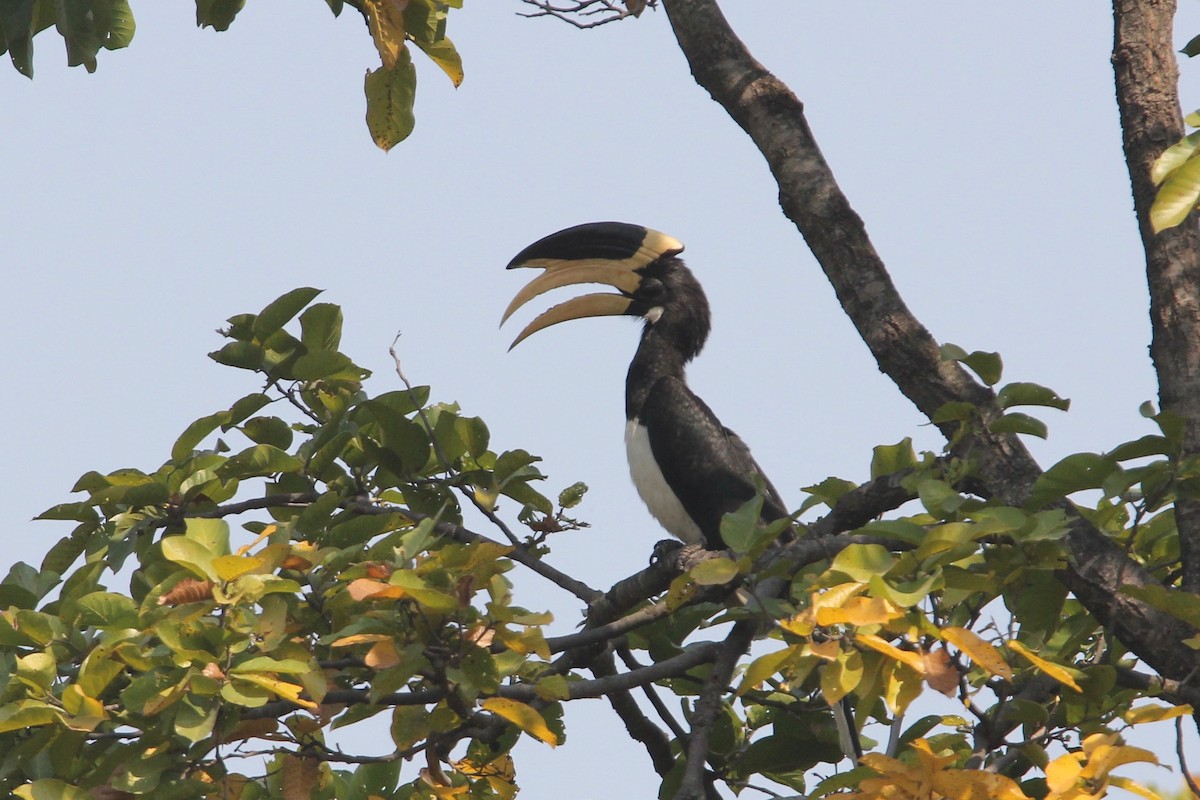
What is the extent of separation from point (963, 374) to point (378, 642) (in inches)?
82.2

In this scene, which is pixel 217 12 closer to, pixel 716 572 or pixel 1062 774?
pixel 716 572

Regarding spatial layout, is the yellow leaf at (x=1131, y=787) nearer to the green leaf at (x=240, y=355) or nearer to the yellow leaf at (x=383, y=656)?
the yellow leaf at (x=383, y=656)

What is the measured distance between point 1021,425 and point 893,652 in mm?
1047

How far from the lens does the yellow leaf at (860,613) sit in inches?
104

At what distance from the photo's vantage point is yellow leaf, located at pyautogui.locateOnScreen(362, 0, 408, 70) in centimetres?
379

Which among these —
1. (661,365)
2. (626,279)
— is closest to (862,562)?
(661,365)

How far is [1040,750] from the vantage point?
3.21 m

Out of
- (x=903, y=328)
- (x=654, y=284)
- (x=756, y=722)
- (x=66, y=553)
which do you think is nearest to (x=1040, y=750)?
(x=756, y=722)

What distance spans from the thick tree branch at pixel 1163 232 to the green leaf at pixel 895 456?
2.55ft

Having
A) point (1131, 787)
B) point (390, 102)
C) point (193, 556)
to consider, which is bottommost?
point (1131, 787)

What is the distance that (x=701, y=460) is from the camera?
609 cm

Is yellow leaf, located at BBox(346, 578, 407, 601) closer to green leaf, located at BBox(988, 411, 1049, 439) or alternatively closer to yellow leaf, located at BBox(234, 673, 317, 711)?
yellow leaf, located at BBox(234, 673, 317, 711)

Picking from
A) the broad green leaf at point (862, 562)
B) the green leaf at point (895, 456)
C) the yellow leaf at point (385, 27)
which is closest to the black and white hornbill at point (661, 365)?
the green leaf at point (895, 456)

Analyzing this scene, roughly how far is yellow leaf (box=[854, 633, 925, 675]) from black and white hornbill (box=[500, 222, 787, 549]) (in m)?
2.89
